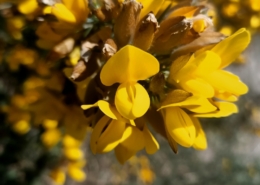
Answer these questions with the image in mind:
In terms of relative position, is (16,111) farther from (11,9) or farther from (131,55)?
(131,55)

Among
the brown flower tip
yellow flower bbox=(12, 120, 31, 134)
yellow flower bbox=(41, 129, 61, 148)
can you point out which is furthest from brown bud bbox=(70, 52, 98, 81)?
yellow flower bbox=(12, 120, 31, 134)

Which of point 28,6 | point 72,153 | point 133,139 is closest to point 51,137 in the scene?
point 72,153

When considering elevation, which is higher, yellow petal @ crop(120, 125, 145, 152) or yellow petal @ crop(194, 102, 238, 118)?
yellow petal @ crop(194, 102, 238, 118)

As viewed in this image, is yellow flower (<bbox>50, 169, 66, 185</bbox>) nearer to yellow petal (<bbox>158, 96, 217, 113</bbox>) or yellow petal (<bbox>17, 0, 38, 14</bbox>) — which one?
yellow petal (<bbox>17, 0, 38, 14</bbox>)

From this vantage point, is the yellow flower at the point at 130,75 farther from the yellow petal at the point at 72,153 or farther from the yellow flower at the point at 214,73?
the yellow petal at the point at 72,153

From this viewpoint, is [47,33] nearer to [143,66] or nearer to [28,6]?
[28,6]

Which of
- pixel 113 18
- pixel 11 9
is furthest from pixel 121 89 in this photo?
pixel 11 9
